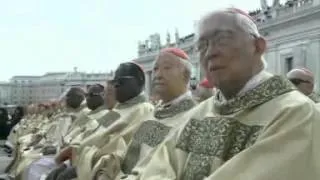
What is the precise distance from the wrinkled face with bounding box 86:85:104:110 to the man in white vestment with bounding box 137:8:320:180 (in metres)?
4.13

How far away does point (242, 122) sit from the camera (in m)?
2.99

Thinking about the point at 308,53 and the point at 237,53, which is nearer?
the point at 237,53

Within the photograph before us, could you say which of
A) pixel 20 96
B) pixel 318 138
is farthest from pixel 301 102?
pixel 20 96

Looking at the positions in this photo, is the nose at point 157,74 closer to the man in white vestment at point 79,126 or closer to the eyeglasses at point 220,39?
the eyeglasses at point 220,39

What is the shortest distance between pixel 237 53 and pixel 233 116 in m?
0.29

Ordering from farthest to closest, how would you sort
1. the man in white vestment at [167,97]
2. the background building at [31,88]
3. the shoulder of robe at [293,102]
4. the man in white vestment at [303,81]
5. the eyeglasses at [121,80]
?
the background building at [31,88] → the eyeglasses at [121,80] → the man in white vestment at [303,81] → the man in white vestment at [167,97] → the shoulder of robe at [293,102]

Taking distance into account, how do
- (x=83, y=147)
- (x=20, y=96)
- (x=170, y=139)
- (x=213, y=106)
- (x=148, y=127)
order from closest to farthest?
1. (x=213, y=106)
2. (x=170, y=139)
3. (x=148, y=127)
4. (x=83, y=147)
5. (x=20, y=96)

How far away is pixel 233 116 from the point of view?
304cm

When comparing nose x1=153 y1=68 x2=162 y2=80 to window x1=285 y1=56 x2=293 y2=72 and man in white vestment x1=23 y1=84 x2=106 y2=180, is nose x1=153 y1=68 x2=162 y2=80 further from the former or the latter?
window x1=285 y1=56 x2=293 y2=72

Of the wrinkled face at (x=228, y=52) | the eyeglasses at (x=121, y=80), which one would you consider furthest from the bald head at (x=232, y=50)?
the eyeglasses at (x=121, y=80)

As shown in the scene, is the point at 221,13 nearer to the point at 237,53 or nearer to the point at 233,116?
the point at 237,53

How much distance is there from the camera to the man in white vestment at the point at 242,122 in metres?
2.53

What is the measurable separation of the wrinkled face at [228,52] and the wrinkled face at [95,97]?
4491 millimetres

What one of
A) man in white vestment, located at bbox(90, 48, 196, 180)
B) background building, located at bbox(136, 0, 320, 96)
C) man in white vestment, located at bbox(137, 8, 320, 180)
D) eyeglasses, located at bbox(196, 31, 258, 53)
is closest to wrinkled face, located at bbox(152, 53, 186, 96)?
man in white vestment, located at bbox(90, 48, 196, 180)
